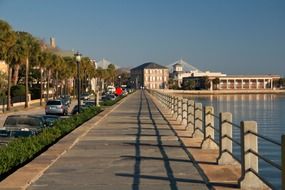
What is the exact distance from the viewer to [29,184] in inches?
414

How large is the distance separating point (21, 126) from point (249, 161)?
45.7 feet

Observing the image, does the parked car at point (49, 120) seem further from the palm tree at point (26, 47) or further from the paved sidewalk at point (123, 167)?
the palm tree at point (26, 47)

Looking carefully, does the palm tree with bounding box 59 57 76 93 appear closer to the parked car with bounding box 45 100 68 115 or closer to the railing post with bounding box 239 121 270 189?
the parked car with bounding box 45 100 68 115

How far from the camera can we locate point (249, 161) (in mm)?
10328

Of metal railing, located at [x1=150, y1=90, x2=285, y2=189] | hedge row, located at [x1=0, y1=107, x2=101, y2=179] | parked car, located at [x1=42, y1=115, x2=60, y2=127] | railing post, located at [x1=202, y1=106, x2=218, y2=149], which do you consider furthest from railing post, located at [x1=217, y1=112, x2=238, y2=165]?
parked car, located at [x1=42, y1=115, x2=60, y2=127]

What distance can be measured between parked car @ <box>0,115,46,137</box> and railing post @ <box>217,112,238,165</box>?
960cm

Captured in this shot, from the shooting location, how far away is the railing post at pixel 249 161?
10.1 metres

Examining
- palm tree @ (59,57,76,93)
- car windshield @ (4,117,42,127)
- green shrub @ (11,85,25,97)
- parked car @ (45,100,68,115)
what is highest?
palm tree @ (59,57,76,93)

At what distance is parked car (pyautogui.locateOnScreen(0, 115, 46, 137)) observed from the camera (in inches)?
814

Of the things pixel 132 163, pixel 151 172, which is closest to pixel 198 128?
Result: pixel 132 163

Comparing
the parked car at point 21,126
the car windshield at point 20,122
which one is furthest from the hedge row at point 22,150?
the car windshield at point 20,122

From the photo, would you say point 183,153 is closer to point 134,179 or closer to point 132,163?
point 132,163

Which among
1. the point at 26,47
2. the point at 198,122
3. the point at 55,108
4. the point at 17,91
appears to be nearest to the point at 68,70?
the point at 17,91

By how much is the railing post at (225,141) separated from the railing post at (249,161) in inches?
96.3
